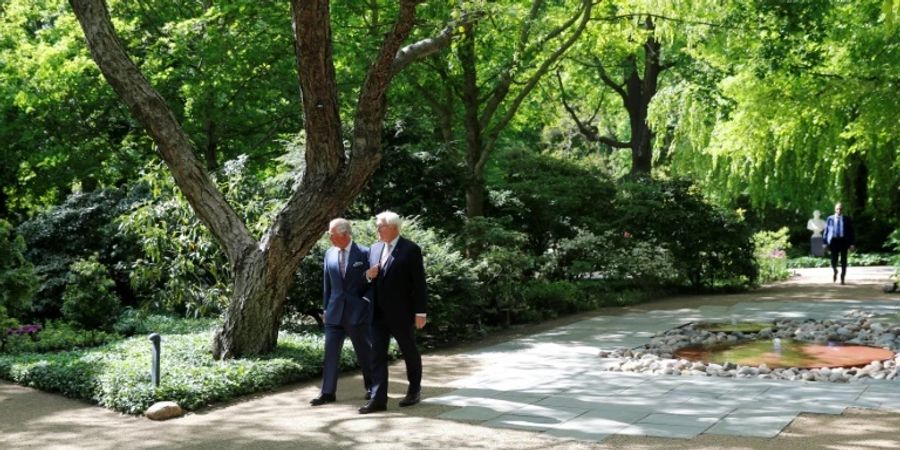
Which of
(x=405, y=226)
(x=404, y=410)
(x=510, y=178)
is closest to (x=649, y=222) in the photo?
(x=510, y=178)

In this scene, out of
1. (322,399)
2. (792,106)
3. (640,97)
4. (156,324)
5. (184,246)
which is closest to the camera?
(322,399)

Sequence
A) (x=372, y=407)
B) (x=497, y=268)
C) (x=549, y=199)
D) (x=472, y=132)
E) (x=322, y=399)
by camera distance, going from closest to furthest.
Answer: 1. (x=372, y=407)
2. (x=322, y=399)
3. (x=497, y=268)
4. (x=472, y=132)
5. (x=549, y=199)

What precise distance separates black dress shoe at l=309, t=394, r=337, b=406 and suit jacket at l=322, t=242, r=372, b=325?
70 cm

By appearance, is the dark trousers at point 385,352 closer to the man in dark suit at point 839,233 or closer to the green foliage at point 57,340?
the green foliage at point 57,340

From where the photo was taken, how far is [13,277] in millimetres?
12195

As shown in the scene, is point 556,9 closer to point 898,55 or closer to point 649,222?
point 649,222

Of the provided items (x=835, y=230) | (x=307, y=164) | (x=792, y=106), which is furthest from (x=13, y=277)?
(x=835, y=230)

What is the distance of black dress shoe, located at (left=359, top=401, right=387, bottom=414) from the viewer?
7.79 m

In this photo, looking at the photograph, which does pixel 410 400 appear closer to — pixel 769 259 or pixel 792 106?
pixel 792 106

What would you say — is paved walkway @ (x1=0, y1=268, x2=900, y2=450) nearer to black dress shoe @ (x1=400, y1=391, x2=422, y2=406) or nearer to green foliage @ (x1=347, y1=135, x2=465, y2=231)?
black dress shoe @ (x1=400, y1=391, x2=422, y2=406)

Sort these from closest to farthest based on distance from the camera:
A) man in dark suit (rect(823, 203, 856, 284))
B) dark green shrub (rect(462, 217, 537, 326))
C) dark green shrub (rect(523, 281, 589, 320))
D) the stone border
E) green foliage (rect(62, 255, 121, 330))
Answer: the stone border
green foliage (rect(62, 255, 121, 330))
dark green shrub (rect(462, 217, 537, 326))
dark green shrub (rect(523, 281, 589, 320))
man in dark suit (rect(823, 203, 856, 284))

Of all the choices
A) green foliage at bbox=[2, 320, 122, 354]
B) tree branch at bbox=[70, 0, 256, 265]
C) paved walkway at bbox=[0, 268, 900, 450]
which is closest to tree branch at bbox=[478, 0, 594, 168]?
paved walkway at bbox=[0, 268, 900, 450]

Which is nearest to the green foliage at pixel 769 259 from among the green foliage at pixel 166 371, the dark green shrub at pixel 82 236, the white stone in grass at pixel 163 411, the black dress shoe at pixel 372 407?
the green foliage at pixel 166 371

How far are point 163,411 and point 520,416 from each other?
10.6ft
